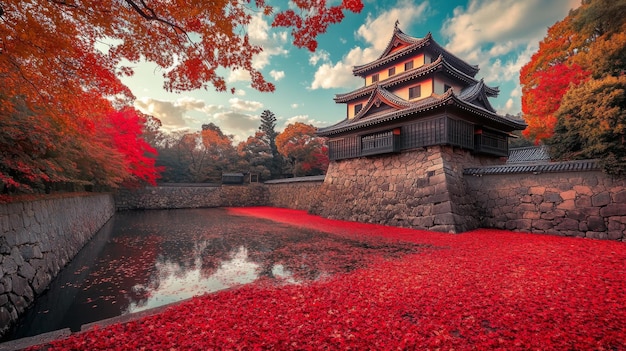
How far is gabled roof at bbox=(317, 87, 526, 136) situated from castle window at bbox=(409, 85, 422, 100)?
130 centimetres

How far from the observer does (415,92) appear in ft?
53.5

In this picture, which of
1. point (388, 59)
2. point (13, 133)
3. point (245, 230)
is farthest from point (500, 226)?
point (13, 133)

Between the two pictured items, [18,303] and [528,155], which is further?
[528,155]

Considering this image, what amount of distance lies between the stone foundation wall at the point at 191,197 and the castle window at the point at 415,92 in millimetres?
18264

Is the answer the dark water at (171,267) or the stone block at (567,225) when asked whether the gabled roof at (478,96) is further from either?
the dark water at (171,267)

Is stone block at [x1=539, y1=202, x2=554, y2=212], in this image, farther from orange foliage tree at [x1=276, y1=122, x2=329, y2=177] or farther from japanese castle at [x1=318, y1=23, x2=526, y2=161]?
orange foliage tree at [x1=276, y1=122, x2=329, y2=177]

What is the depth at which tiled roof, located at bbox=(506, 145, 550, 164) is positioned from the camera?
55.9ft

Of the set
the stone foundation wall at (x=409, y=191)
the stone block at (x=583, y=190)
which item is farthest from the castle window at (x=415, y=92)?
the stone block at (x=583, y=190)

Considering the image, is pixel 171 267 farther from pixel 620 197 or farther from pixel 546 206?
pixel 620 197

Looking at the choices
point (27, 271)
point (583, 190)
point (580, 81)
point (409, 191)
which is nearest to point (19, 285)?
point (27, 271)

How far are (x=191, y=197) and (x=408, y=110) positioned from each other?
22.7 metres

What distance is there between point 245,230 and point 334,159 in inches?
306

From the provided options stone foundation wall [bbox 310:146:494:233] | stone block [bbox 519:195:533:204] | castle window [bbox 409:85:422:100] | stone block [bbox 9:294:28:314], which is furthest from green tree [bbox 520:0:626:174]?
stone block [bbox 9:294:28:314]

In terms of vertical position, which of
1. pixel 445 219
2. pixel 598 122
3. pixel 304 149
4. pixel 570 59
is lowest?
pixel 445 219
